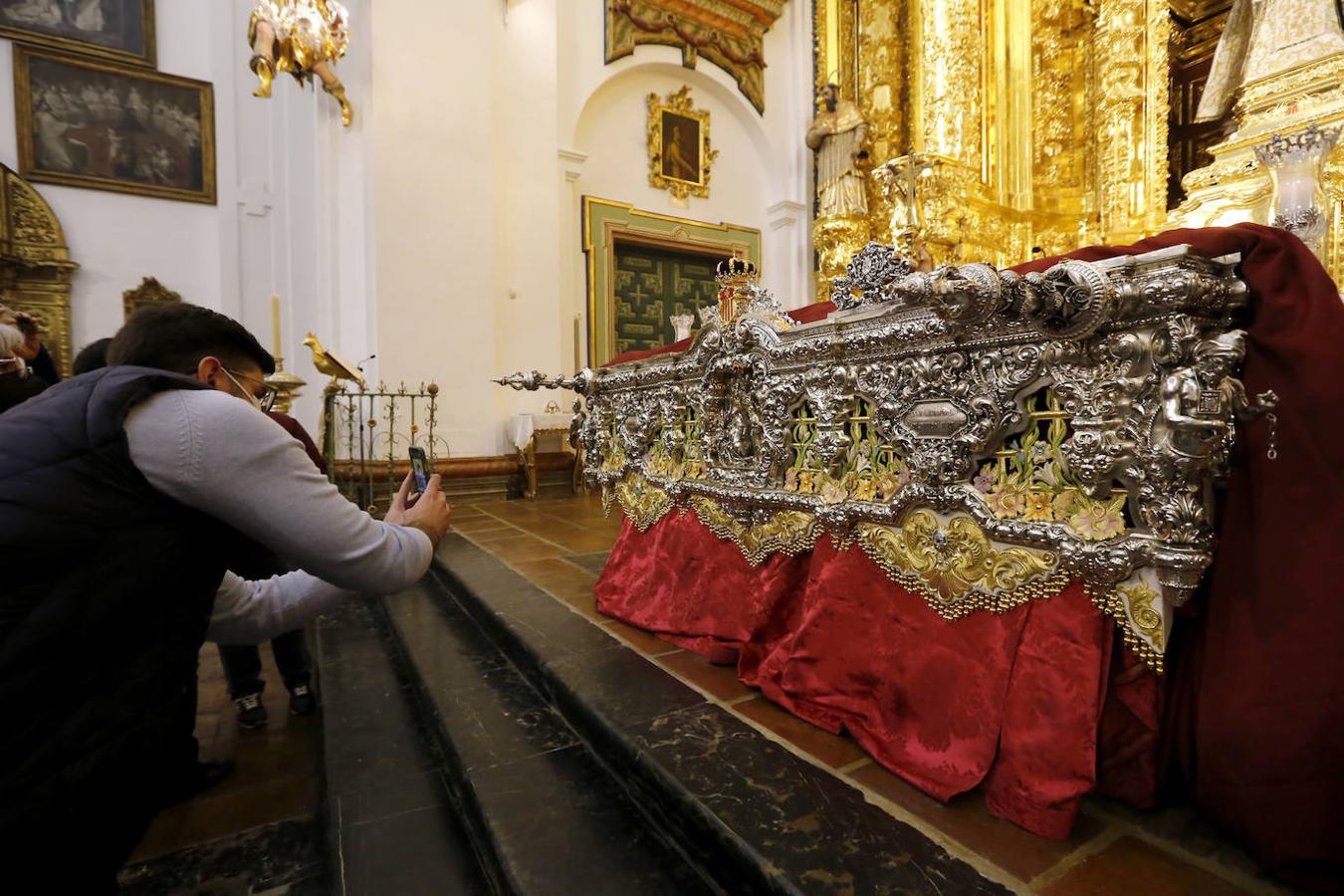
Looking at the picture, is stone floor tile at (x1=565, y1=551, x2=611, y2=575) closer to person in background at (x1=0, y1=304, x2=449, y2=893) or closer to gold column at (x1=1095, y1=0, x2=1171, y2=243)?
person in background at (x1=0, y1=304, x2=449, y2=893)

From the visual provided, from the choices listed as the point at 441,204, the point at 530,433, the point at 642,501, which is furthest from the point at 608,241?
the point at 642,501

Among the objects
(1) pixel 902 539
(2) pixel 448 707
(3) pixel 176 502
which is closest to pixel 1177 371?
(1) pixel 902 539

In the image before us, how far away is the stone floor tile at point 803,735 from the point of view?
4.12 ft

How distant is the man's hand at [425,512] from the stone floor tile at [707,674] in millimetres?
827

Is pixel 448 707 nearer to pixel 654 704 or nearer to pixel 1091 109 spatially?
pixel 654 704

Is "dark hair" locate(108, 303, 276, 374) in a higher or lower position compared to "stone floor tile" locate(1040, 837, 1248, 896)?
higher

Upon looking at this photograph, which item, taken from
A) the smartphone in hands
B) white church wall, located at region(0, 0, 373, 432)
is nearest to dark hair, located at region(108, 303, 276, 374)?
the smartphone in hands

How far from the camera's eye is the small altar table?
5180 millimetres

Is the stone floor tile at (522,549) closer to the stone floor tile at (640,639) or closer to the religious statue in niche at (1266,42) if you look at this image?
the stone floor tile at (640,639)

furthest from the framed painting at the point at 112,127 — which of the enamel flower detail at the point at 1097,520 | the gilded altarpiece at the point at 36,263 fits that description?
the enamel flower detail at the point at 1097,520

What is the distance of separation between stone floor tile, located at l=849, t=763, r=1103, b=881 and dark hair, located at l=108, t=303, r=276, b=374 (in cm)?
140

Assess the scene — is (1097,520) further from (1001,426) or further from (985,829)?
(985,829)

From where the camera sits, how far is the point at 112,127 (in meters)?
6.63

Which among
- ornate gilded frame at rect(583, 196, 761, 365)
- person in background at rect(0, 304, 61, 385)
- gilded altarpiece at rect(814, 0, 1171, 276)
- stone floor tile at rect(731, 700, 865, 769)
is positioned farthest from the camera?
ornate gilded frame at rect(583, 196, 761, 365)
